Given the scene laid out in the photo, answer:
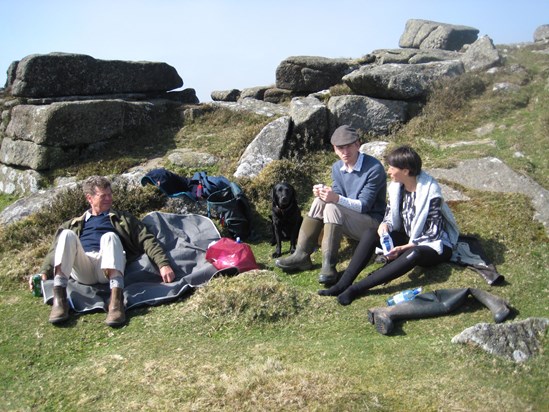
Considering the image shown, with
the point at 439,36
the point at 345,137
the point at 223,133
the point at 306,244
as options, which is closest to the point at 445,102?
the point at 223,133

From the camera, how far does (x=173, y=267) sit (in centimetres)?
704

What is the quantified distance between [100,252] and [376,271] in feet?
10.3

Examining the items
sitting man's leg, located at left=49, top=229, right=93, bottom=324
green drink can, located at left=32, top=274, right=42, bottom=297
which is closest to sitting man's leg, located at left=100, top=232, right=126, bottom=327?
sitting man's leg, located at left=49, top=229, right=93, bottom=324

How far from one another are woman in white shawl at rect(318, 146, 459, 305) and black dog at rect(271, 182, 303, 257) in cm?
176

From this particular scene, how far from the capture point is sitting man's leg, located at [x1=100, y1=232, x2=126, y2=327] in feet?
19.4

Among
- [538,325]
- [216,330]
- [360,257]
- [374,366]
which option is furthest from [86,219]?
[538,325]

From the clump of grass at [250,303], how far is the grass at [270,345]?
0.01 m

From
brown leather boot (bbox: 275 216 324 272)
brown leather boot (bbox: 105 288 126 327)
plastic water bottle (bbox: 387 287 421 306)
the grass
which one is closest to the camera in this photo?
the grass

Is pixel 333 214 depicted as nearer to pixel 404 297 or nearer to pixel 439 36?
pixel 404 297

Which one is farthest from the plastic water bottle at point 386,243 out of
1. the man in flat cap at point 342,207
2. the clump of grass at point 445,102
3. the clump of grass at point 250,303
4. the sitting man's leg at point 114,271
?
the clump of grass at point 445,102

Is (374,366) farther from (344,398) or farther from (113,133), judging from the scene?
(113,133)

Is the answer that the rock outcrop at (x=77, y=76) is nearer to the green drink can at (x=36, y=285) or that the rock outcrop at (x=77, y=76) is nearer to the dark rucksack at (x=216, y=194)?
the dark rucksack at (x=216, y=194)

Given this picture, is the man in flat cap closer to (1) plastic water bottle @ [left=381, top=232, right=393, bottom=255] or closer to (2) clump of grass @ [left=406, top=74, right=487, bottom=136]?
(1) plastic water bottle @ [left=381, top=232, right=393, bottom=255]

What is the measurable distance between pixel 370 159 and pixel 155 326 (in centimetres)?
333
